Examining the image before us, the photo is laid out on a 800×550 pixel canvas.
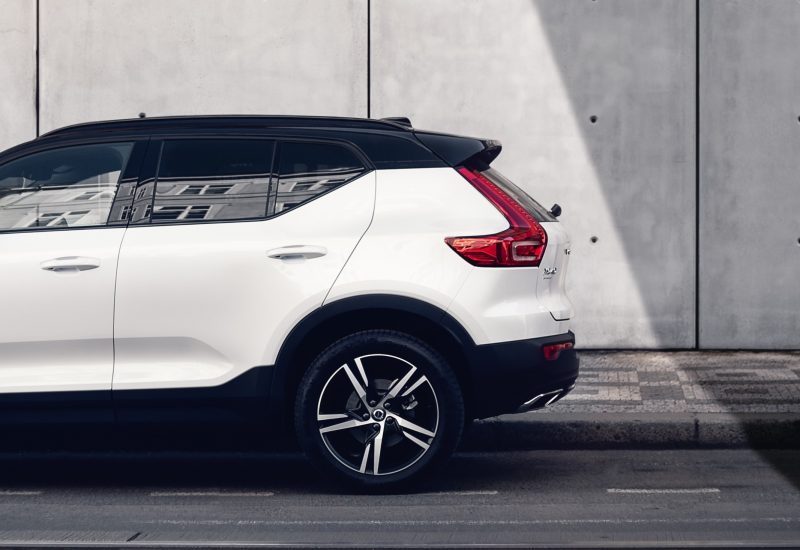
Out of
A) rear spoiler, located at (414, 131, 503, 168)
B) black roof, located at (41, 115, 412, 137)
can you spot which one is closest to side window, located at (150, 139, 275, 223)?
black roof, located at (41, 115, 412, 137)

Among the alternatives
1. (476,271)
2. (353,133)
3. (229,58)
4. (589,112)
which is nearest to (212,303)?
(353,133)

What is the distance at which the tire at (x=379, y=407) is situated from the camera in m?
6.43

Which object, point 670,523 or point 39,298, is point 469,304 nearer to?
point 670,523

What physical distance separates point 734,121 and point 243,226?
595 centimetres

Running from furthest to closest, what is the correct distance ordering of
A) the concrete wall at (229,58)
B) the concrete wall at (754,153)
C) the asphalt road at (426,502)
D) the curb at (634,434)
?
the concrete wall at (229,58) → the concrete wall at (754,153) → the curb at (634,434) → the asphalt road at (426,502)

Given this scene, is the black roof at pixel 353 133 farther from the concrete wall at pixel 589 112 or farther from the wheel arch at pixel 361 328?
the concrete wall at pixel 589 112

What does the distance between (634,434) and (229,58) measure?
513 centimetres

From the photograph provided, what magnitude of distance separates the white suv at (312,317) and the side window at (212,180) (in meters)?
0.02

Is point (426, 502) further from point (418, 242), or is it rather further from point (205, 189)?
point (205, 189)

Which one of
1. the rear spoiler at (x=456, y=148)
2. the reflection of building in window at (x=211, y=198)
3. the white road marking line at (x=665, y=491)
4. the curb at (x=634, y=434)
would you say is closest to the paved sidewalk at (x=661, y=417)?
the curb at (x=634, y=434)

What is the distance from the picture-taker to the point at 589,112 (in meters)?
11.4

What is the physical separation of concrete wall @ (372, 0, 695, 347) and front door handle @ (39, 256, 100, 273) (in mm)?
5269

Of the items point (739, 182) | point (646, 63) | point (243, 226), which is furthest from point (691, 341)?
point (243, 226)

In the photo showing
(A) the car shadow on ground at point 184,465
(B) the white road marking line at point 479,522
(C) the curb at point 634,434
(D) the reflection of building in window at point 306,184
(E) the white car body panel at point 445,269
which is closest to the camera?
(B) the white road marking line at point 479,522
